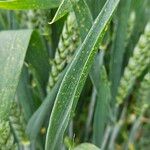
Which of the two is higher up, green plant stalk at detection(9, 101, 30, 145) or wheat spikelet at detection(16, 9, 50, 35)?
wheat spikelet at detection(16, 9, 50, 35)

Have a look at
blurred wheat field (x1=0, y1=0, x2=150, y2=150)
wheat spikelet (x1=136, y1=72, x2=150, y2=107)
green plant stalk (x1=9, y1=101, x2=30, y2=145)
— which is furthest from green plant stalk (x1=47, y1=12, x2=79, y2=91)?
wheat spikelet (x1=136, y1=72, x2=150, y2=107)

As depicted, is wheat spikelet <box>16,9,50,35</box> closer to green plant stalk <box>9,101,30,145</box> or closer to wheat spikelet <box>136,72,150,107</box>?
green plant stalk <box>9,101,30,145</box>

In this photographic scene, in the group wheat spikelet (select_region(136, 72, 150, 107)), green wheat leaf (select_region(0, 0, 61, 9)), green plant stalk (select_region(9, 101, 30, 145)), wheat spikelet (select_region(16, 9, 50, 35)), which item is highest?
green wheat leaf (select_region(0, 0, 61, 9))

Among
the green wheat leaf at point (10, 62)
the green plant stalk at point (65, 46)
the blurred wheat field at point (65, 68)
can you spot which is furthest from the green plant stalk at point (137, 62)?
the green wheat leaf at point (10, 62)

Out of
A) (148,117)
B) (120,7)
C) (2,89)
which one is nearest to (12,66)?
(2,89)

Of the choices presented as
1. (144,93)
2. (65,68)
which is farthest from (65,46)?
(144,93)

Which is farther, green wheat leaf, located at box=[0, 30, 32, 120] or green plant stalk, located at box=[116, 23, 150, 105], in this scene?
green plant stalk, located at box=[116, 23, 150, 105]

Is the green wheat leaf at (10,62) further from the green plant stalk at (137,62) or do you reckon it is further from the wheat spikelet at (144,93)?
the wheat spikelet at (144,93)

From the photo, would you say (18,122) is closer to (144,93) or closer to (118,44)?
(118,44)
